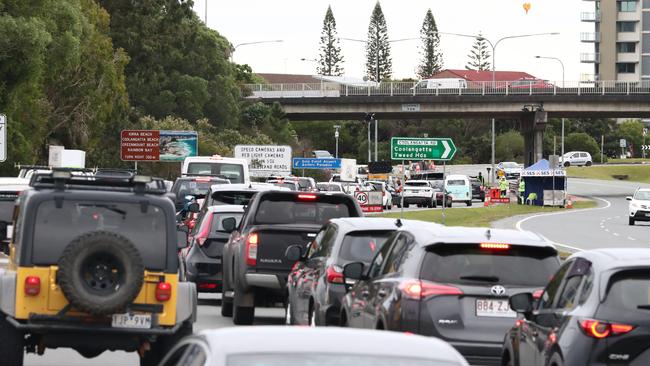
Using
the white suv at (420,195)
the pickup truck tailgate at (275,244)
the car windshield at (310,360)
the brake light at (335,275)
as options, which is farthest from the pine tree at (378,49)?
the car windshield at (310,360)

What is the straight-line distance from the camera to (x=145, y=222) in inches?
504

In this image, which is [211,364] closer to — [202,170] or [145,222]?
[145,222]

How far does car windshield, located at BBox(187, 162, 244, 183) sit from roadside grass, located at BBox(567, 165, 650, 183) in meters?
98.4

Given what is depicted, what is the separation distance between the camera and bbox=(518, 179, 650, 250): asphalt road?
4411 centimetres

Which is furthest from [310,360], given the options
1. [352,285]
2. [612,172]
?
[612,172]

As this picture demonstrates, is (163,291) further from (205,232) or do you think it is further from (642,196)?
(642,196)

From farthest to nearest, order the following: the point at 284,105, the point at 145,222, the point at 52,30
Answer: the point at 284,105 < the point at 52,30 < the point at 145,222

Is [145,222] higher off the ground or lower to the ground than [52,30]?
lower

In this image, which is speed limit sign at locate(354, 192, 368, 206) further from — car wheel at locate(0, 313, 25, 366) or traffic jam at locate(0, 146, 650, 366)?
car wheel at locate(0, 313, 25, 366)

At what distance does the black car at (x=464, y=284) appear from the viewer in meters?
11.6

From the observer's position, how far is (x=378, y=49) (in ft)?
579

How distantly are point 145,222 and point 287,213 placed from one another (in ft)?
20.7

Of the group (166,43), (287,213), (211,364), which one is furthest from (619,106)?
(211,364)

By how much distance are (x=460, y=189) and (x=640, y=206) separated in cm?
3067
